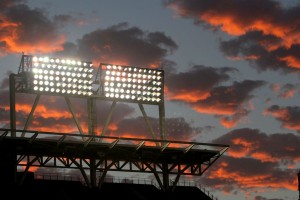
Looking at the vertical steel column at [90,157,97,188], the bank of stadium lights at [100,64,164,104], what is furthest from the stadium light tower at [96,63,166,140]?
the vertical steel column at [90,157,97,188]

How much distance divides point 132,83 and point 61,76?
270 inches

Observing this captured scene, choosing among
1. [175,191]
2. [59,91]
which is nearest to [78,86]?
[59,91]

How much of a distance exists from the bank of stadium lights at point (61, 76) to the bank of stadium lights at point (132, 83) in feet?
6.42

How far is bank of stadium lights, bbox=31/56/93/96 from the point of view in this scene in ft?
258

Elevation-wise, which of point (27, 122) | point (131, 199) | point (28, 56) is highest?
point (28, 56)

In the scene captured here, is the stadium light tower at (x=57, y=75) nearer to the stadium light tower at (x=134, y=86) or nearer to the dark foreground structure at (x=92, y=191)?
the stadium light tower at (x=134, y=86)

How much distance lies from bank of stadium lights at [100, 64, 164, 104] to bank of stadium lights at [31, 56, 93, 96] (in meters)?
1.96

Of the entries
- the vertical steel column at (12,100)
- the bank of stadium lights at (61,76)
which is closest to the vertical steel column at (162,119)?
the bank of stadium lights at (61,76)

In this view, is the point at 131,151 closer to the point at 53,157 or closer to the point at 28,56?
the point at 53,157

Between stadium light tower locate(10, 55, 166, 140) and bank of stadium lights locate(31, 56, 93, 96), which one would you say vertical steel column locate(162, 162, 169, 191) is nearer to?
stadium light tower locate(10, 55, 166, 140)

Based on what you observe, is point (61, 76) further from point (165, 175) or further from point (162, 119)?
point (165, 175)

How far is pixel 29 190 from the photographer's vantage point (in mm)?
74750

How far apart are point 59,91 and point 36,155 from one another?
649 cm

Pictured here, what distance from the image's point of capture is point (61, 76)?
7931 centimetres
